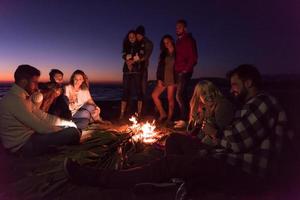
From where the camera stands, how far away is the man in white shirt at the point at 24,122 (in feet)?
16.4

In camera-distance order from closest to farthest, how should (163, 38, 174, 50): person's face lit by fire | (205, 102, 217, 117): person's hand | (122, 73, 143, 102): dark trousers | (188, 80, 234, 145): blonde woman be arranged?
(188, 80, 234, 145): blonde woman
(205, 102, 217, 117): person's hand
(163, 38, 174, 50): person's face lit by fire
(122, 73, 143, 102): dark trousers

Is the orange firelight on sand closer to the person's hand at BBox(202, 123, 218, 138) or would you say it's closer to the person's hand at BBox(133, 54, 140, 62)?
the person's hand at BBox(202, 123, 218, 138)

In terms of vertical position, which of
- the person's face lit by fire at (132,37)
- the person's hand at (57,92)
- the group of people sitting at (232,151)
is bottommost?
the group of people sitting at (232,151)

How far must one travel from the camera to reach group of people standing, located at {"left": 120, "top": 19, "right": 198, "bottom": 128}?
8.38 metres

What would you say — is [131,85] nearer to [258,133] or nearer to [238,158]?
[238,158]

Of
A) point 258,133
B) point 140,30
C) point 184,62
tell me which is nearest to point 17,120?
point 258,133

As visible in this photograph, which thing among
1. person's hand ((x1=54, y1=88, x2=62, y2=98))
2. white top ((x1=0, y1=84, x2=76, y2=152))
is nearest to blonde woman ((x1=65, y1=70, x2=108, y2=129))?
person's hand ((x1=54, y1=88, x2=62, y2=98))

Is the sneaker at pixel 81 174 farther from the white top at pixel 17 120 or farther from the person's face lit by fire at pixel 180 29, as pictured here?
the person's face lit by fire at pixel 180 29

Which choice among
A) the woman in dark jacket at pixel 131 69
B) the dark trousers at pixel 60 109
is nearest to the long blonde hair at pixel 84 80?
the dark trousers at pixel 60 109

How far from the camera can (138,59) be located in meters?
8.86

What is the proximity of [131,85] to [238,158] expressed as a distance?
5.68m

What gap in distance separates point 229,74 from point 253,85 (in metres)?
0.35

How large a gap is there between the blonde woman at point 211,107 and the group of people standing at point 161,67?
10.4 feet

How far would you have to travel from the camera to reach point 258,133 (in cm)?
352
